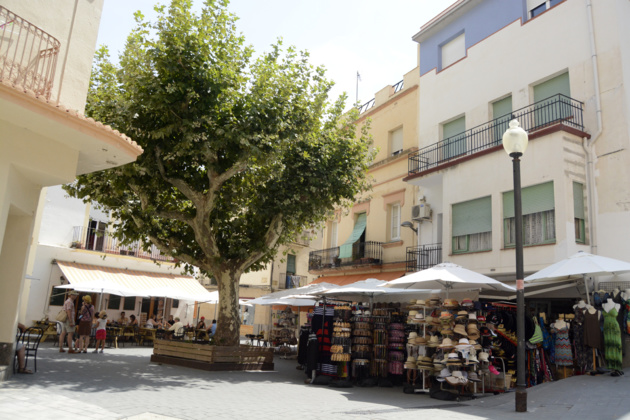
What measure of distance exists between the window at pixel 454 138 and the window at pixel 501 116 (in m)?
1.27

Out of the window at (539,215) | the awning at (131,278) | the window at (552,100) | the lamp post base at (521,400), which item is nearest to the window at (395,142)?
the window at (552,100)

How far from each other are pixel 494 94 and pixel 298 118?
24.6 ft

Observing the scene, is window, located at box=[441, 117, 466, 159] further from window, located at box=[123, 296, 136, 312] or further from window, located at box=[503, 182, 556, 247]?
window, located at box=[123, 296, 136, 312]

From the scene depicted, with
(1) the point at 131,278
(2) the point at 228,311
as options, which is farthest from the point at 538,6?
(1) the point at 131,278

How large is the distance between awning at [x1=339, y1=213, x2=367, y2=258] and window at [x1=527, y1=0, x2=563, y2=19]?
10739 millimetres

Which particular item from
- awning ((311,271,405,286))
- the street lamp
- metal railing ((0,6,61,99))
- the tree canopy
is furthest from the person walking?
the street lamp

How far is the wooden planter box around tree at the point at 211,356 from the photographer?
13633mm

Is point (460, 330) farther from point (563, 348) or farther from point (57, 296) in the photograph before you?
point (57, 296)

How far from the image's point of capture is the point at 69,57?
900 cm

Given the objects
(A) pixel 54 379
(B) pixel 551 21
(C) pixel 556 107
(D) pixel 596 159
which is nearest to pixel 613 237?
(D) pixel 596 159

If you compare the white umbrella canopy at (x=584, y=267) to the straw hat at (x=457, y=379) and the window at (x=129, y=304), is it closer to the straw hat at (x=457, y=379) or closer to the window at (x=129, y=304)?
the straw hat at (x=457, y=379)

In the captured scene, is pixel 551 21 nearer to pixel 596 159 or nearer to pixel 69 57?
pixel 596 159

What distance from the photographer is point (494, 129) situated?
16766 millimetres

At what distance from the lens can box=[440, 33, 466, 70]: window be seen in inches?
759
